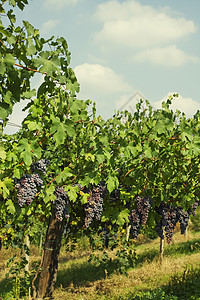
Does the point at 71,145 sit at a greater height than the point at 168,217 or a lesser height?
greater

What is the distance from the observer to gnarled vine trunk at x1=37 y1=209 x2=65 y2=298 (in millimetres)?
7035

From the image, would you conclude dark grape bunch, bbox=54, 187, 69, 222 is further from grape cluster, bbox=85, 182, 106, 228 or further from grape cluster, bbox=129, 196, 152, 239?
grape cluster, bbox=129, 196, 152, 239

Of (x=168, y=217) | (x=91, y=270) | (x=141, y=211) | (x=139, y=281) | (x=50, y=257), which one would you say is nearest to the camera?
(x=141, y=211)

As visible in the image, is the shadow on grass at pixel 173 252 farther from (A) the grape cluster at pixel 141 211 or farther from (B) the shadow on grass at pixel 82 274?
(A) the grape cluster at pixel 141 211

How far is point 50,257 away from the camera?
7.04 meters

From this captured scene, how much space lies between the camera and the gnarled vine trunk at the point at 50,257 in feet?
23.1

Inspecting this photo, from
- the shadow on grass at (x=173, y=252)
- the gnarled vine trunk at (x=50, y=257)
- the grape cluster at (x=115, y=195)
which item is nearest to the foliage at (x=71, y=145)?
the grape cluster at (x=115, y=195)

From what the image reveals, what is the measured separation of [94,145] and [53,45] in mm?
1323

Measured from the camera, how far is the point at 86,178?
14.4 feet

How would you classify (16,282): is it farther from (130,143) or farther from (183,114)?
(183,114)

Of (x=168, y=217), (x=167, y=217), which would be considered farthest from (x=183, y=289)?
(x=167, y=217)

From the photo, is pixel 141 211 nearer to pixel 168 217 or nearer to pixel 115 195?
pixel 115 195

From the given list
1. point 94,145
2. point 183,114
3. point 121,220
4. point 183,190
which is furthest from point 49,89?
point 183,114

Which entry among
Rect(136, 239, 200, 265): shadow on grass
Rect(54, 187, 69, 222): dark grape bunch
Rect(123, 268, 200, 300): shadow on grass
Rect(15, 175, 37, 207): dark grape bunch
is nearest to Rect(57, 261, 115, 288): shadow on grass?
Rect(136, 239, 200, 265): shadow on grass
